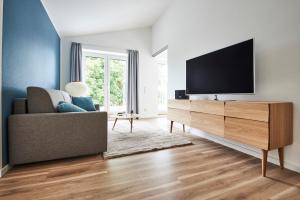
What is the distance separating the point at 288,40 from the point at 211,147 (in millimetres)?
1628

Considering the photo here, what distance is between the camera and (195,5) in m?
3.34

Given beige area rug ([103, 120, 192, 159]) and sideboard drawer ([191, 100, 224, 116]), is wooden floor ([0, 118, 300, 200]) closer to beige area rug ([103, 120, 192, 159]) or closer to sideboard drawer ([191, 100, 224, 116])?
beige area rug ([103, 120, 192, 159])

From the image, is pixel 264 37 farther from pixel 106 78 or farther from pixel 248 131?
pixel 106 78

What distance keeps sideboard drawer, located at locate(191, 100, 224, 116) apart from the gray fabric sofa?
140 cm

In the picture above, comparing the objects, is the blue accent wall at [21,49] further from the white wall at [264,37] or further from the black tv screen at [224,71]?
the white wall at [264,37]

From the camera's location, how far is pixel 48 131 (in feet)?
5.84

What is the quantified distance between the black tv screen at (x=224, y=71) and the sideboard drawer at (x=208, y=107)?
24 centimetres

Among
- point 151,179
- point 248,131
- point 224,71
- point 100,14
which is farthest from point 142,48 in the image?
point 151,179

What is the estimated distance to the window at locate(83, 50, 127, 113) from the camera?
5219mm

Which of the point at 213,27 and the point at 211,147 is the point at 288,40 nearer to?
the point at 213,27

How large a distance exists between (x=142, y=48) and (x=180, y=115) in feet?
11.4

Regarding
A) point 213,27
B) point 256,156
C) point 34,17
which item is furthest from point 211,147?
point 34,17

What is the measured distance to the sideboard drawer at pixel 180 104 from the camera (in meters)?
2.85

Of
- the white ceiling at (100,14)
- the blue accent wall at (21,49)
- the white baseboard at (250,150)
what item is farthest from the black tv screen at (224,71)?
the blue accent wall at (21,49)
